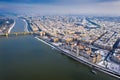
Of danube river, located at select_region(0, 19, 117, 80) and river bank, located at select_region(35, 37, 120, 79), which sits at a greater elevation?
river bank, located at select_region(35, 37, 120, 79)

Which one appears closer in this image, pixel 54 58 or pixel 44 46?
pixel 54 58

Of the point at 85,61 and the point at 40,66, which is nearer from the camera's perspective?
the point at 40,66

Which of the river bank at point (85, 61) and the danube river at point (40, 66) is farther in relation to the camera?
the river bank at point (85, 61)

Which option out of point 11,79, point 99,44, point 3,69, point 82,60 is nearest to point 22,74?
point 11,79

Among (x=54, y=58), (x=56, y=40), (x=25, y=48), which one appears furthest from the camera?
(x=56, y=40)

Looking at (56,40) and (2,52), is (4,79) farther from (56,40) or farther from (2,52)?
(56,40)

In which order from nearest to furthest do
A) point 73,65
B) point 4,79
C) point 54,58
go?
1. point 4,79
2. point 73,65
3. point 54,58

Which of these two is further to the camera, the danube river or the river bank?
the river bank

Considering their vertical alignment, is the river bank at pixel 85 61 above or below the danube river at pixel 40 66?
above
